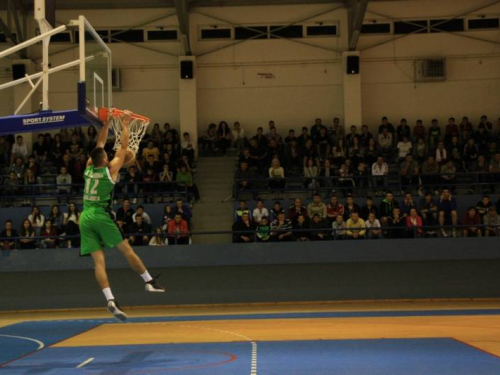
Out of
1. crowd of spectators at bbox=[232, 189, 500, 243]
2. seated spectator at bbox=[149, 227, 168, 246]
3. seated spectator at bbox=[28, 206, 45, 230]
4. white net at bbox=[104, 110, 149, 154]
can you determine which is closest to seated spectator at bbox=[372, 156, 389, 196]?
crowd of spectators at bbox=[232, 189, 500, 243]

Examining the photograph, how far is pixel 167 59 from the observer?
27547 millimetres

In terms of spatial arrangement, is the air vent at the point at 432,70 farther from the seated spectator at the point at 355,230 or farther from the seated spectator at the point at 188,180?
the seated spectator at the point at 188,180

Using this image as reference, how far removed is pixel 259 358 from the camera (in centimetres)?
1000

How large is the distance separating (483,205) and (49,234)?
11.5 metres

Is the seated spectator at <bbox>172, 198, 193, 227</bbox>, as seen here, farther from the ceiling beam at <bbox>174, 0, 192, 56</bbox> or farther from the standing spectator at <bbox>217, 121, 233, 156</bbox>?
the ceiling beam at <bbox>174, 0, 192, 56</bbox>

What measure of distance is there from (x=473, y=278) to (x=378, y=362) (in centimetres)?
1177

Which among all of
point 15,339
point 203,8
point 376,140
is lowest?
point 15,339

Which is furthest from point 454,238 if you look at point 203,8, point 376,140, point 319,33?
point 203,8

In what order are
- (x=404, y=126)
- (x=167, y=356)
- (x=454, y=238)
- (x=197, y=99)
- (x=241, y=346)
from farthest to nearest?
(x=197, y=99) < (x=404, y=126) < (x=454, y=238) < (x=241, y=346) < (x=167, y=356)

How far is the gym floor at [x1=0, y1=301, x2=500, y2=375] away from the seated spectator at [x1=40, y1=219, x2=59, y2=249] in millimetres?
2443

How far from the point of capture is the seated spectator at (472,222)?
67.4 ft

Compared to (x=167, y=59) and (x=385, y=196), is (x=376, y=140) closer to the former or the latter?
(x=385, y=196)

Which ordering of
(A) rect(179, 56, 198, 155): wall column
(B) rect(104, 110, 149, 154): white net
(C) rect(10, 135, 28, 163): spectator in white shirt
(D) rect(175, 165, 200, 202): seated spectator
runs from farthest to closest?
(A) rect(179, 56, 198, 155): wall column, (C) rect(10, 135, 28, 163): spectator in white shirt, (D) rect(175, 165, 200, 202): seated spectator, (B) rect(104, 110, 149, 154): white net

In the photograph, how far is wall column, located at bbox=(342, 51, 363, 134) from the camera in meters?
26.8
